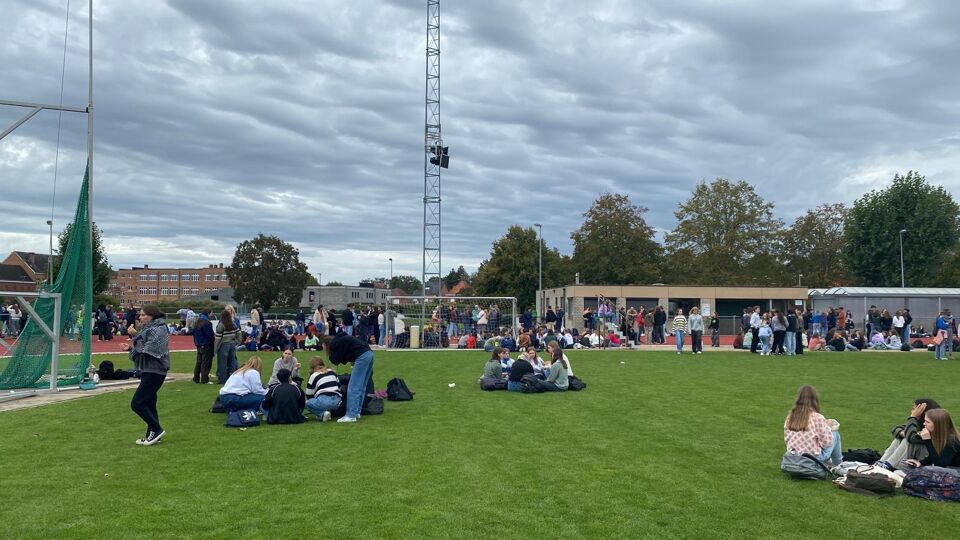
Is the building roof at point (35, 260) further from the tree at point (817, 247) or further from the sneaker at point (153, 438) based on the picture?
the sneaker at point (153, 438)

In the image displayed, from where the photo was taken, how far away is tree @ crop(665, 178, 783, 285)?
6334 cm

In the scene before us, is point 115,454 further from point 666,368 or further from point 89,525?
point 666,368

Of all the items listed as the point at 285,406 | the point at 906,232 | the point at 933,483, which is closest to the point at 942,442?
the point at 933,483

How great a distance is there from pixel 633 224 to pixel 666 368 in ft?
166

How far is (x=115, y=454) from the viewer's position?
28.2 feet

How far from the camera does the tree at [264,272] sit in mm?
82562

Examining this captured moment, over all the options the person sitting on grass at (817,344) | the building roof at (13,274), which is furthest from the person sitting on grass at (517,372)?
the building roof at (13,274)

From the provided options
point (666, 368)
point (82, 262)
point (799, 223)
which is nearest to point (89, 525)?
point (82, 262)

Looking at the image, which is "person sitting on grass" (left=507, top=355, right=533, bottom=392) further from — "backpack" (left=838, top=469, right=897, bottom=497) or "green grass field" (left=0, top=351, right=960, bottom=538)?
"backpack" (left=838, top=469, right=897, bottom=497)

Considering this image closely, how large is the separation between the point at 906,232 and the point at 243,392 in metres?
58.4

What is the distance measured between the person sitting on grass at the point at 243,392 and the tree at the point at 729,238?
56.5 meters

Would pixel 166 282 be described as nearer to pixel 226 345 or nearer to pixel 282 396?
pixel 226 345

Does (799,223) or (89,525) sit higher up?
(799,223)

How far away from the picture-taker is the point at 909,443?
7.55 m
